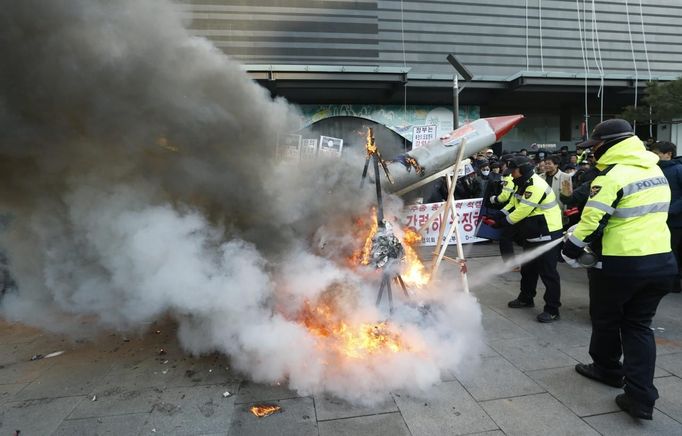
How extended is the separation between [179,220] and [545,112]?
1733 centimetres

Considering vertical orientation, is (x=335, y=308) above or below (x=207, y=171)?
below

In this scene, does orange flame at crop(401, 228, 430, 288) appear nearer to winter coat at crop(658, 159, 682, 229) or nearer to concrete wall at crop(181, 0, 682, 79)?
winter coat at crop(658, 159, 682, 229)

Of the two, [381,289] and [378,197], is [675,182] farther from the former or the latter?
[381,289]

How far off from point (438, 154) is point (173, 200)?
3014 mm

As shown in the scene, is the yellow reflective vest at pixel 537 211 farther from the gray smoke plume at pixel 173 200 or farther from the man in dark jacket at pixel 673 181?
the gray smoke plume at pixel 173 200

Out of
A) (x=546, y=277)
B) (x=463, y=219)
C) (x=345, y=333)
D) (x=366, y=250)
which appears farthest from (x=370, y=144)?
(x=463, y=219)

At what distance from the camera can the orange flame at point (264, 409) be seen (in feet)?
9.66

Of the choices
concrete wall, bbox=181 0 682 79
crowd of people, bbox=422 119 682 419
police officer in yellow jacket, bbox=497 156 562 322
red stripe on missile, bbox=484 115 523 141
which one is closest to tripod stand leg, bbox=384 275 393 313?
crowd of people, bbox=422 119 682 419

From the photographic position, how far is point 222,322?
3.44m

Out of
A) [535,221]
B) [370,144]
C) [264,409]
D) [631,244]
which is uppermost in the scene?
[370,144]

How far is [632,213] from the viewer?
2.81 m

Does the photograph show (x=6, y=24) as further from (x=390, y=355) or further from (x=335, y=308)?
(x=390, y=355)

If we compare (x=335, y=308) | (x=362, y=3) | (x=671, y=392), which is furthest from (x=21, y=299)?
(x=362, y=3)

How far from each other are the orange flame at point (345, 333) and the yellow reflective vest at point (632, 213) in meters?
1.84
